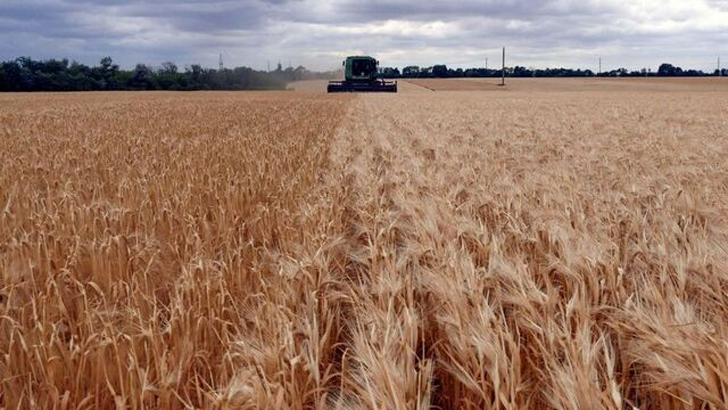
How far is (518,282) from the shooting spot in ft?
7.37

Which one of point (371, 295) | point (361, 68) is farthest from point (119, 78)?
point (371, 295)

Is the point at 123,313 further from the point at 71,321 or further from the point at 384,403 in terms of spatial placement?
the point at 384,403

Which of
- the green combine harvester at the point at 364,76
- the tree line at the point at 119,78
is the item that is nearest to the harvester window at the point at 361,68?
the green combine harvester at the point at 364,76

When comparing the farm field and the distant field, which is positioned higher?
the distant field

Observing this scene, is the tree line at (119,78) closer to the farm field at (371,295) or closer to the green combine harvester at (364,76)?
the green combine harvester at (364,76)

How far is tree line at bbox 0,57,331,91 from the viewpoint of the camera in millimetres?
73438

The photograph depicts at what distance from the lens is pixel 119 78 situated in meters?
81.8

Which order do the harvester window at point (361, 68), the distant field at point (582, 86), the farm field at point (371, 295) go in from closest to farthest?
the farm field at point (371, 295) → the harvester window at point (361, 68) → the distant field at point (582, 86)

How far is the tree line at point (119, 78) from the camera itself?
73438 mm

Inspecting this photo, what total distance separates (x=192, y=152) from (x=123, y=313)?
20.6 feet

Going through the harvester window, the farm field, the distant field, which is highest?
the harvester window

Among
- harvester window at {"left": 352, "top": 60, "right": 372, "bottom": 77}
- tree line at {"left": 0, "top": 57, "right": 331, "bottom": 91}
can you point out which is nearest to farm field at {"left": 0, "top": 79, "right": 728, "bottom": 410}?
harvester window at {"left": 352, "top": 60, "right": 372, "bottom": 77}

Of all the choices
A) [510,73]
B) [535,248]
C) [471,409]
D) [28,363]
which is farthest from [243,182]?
[510,73]

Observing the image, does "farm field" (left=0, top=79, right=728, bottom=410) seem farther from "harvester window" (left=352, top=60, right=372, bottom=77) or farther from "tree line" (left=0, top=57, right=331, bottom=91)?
"tree line" (left=0, top=57, right=331, bottom=91)
